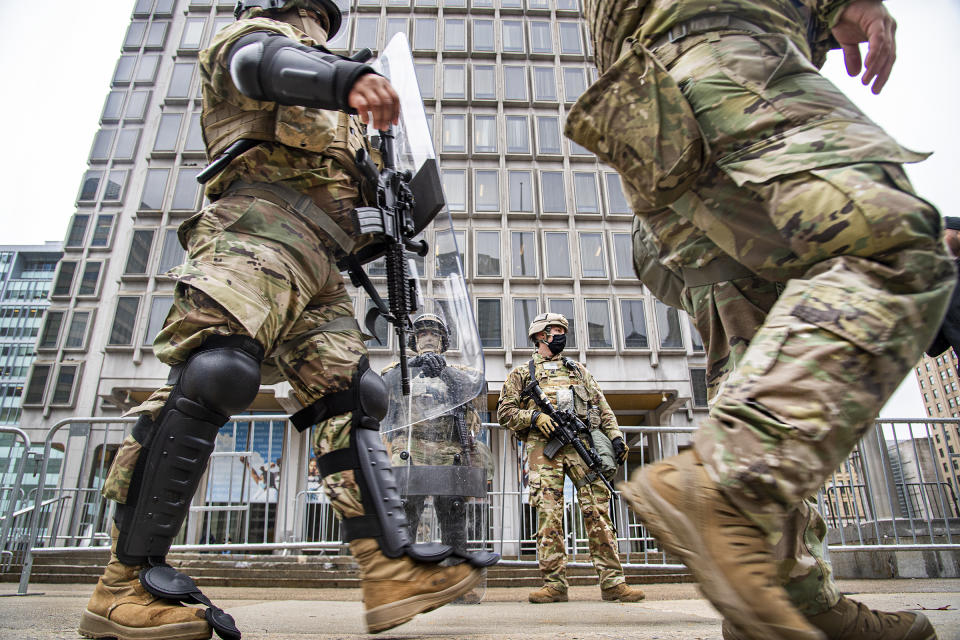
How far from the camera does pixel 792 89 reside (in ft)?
3.81

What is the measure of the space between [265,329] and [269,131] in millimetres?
656

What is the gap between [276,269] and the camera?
68.1 inches

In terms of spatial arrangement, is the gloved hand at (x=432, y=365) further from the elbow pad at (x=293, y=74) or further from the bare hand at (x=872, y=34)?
the bare hand at (x=872, y=34)

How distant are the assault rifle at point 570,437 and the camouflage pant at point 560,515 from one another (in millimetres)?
54

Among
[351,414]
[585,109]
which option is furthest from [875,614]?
[351,414]

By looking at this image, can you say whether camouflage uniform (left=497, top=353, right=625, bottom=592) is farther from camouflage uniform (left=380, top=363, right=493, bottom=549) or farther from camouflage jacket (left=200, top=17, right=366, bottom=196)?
camouflage jacket (left=200, top=17, right=366, bottom=196)

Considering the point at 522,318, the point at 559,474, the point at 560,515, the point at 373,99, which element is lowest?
the point at 560,515

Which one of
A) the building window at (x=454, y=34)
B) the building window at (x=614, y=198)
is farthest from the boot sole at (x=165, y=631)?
the building window at (x=454, y=34)

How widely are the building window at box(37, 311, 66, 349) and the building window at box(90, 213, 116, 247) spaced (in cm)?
186

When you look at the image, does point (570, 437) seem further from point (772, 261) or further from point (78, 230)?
point (78, 230)

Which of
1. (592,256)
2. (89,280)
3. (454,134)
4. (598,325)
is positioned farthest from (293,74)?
(89,280)

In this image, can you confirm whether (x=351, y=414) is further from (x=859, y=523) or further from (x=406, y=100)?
(x=859, y=523)

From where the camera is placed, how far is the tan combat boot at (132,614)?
1.39 metres

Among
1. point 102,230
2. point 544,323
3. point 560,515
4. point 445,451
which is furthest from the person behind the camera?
point 102,230
